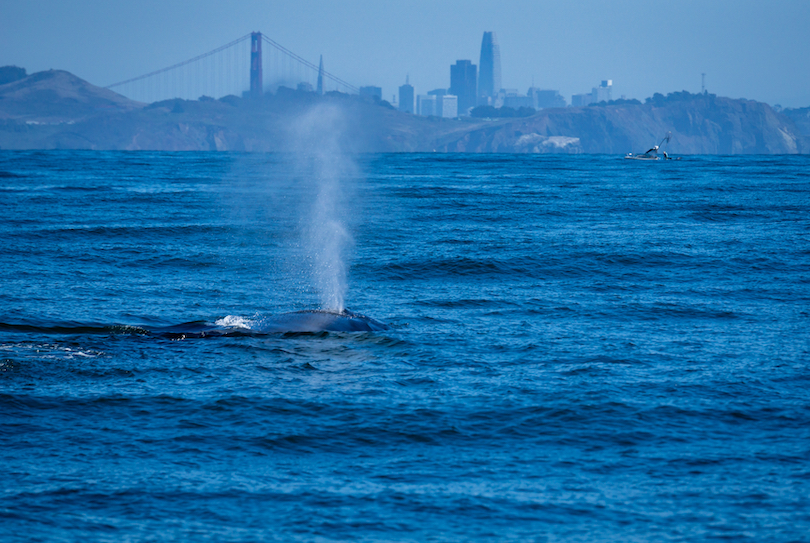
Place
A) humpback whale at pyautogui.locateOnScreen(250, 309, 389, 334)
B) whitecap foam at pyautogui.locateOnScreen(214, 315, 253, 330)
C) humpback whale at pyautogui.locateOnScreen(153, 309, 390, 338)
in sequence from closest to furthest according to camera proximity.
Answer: humpback whale at pyautogui.locateOnScreen(153, 309, 390, 338) → humpback whale at pyautogui.locateOnScreen(250, 309, 389, 334) → whitecap foam at pyautogui.locateOnScreen(214, 315, 253, 330)

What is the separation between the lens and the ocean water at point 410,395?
25.7ft

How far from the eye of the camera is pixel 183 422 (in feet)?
33.6

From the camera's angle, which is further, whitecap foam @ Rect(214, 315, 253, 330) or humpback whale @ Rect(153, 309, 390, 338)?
whitecap foam @ Rect(214, 315, 253, 330)

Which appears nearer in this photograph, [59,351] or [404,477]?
[404,477]

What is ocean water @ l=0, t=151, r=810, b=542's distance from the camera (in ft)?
25.7

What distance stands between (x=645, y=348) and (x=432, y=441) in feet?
18.9

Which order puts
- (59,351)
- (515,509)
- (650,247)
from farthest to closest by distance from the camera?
(650,247), (59,351), (515,509)

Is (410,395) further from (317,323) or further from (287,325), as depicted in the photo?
(287,325)

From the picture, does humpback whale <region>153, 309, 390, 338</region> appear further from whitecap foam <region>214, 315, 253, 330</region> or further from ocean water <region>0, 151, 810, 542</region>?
ocean water <region>0, 151, 810, 542</region>

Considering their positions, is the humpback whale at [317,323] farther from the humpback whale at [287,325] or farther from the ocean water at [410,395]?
the ocean water at [410,395]

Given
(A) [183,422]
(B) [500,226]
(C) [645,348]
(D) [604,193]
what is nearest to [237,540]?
(A) [183,422]

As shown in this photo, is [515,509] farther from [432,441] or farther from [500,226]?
[500,226]

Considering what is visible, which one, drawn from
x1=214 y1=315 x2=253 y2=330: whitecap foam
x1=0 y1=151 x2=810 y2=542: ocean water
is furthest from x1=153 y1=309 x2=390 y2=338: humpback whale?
x1=0 y1=151 x2=810 y2=542: ocean water

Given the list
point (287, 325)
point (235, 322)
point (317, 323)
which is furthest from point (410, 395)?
point (235, 322)
